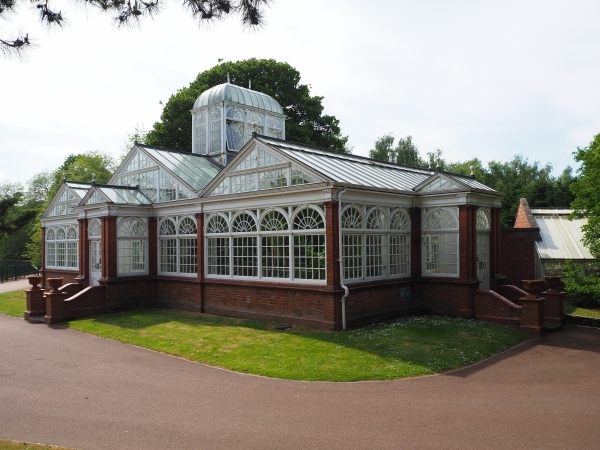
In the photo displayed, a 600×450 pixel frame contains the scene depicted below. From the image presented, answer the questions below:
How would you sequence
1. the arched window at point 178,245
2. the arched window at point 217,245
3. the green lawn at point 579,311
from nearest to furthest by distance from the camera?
the green lawn at point 579,311 → the arched window at point 217,245 → the arched window at point 178,245

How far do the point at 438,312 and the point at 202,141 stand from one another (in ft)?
49.0

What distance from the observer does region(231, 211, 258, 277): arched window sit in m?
16.4

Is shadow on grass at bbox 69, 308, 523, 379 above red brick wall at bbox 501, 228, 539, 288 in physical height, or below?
below

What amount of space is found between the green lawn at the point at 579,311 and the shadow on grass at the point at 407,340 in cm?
511

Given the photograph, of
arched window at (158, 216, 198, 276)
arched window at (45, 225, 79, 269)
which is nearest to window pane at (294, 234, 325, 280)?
arched window at (158, 216, 198, 276)

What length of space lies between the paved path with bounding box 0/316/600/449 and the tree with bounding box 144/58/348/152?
26.2 meters

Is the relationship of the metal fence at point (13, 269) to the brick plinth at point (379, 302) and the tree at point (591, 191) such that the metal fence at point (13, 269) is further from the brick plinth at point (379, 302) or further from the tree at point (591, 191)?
the tree at point (591, 191)

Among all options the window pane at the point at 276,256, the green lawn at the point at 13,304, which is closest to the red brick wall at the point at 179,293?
the window pane at the point at 276,256

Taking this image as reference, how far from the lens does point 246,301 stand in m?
16.5

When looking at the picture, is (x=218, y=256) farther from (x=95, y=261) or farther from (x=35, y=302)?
(x=35, y=302)

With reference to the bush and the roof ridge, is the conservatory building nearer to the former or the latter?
the roof ridge

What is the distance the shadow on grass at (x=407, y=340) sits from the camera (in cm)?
1105

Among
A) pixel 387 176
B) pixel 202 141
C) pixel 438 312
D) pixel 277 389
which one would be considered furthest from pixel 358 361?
pixel 202 141

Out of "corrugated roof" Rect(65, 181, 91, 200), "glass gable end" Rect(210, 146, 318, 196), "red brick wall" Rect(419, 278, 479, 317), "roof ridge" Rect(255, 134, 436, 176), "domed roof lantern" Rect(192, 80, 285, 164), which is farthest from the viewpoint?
"corrugated roof" Rect(65, 181, 91, 200)
